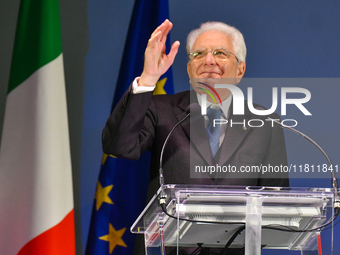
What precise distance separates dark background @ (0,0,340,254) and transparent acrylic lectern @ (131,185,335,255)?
4.86 feet

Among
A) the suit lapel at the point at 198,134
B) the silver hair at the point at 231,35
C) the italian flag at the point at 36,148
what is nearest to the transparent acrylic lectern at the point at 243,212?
the suit lapel at the point at 198,134

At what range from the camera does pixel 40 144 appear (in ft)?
7.06

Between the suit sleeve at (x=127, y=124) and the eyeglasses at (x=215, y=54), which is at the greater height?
the eyeglasses at (x=215, y=54)

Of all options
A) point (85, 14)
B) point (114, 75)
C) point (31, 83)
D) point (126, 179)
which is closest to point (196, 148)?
point (126, 179)

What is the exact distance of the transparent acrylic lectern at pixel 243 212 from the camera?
3.86ft

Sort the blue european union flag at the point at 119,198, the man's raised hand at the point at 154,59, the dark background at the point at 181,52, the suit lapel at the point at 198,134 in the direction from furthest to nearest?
the dark background at the point at 181,52 < the blue european union flag at the point at 119,198 < the suit lapel at the point at 198,134 < the man's raised hand at the point at 154,59

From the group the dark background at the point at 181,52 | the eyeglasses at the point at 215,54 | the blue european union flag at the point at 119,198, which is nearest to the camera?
the eyeglasses at the point at 215,54

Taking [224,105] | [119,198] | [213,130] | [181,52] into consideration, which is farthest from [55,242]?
[181,52]

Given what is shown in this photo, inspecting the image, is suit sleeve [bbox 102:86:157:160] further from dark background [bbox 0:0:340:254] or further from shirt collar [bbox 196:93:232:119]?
dark background [bbox 0:0:340:254]

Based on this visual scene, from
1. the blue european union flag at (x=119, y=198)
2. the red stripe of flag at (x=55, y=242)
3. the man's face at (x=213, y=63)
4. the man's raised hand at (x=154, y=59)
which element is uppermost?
the man's face at (x=213, y=63)

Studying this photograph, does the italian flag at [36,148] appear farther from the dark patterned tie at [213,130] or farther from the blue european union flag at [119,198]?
the dark patterned tie at [213,130]

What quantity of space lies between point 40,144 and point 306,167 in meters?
1.60

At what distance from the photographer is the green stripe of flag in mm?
2244

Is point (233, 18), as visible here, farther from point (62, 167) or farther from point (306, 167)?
point (62, 167)
